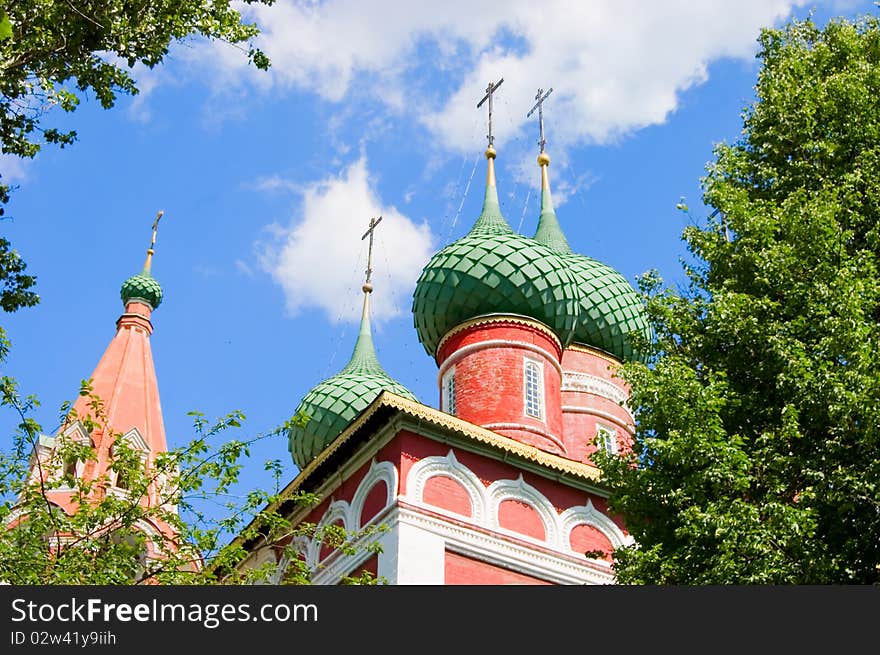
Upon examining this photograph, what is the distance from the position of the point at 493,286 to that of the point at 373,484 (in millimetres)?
5017

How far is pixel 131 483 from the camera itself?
881cm

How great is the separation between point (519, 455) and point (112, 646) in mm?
8342

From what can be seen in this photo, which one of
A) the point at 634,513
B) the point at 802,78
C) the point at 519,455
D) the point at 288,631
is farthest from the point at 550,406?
the point at 288,631

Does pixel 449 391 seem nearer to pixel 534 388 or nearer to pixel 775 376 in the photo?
pixel 534 388

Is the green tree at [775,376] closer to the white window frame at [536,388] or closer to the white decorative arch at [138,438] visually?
the white window frame at [536,388]

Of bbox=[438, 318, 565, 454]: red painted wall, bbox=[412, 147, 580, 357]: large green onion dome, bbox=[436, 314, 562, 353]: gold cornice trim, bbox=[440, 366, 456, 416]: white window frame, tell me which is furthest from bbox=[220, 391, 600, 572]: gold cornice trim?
bbox=[412, 147, 580, 357]: large green onion dome

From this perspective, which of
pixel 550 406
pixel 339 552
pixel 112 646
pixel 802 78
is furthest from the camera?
pixel 550 406

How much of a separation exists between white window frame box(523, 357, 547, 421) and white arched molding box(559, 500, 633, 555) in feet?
9.64

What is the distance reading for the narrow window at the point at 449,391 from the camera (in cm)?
1769

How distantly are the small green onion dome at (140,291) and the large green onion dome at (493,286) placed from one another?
818 cm

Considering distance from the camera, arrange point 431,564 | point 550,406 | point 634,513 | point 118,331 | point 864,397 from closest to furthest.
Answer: point 864,397
point 634,513
point 431,564
point 550,406
point 118,331

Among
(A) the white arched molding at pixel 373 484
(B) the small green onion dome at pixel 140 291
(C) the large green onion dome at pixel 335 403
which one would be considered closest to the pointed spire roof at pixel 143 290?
(B) the small green onion dome at pixel 140 291

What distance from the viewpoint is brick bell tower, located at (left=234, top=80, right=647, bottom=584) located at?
13.1 metres

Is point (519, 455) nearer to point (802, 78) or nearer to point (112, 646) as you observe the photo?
point (802, 78)
